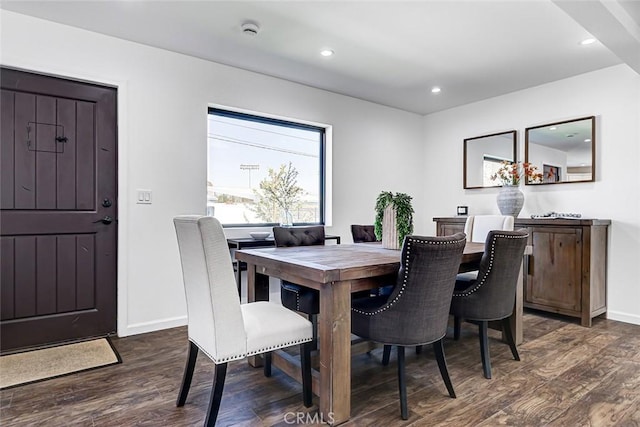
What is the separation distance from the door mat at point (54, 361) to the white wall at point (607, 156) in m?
4.30

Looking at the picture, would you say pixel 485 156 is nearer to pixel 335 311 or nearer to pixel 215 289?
pixel 335 311

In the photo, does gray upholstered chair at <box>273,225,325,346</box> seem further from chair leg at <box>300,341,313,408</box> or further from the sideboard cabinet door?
the sideboard cabinet door

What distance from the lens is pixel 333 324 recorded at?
175 cm

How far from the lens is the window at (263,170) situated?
3.70 meters

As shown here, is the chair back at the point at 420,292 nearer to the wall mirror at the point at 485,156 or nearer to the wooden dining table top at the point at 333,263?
the wooden dining table top at the point at 333,263

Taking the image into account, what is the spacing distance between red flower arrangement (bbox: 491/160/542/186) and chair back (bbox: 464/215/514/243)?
3.15 feet

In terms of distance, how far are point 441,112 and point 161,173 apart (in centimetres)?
382

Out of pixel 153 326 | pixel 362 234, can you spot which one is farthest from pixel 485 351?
pixel 153 326

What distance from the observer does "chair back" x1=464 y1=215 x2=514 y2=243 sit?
311cm

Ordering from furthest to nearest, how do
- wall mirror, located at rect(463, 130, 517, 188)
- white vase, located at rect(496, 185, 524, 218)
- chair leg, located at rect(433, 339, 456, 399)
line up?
wall mirror, located at rect(463, 130, 517, 188), white vase, located at rect(496, 185, 524, 218), chair leg, located at rect(433, 339, 456, 399)

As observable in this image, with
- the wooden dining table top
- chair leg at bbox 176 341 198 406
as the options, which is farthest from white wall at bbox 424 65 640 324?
chair leg at bbox 176 341 198 406

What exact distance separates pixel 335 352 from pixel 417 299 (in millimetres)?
473

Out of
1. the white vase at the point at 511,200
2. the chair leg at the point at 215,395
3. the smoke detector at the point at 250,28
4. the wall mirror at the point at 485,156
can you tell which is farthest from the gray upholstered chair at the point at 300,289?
the wall mirror at the point at 485,156

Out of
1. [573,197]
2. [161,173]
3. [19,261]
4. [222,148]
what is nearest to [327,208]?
[222,148]
